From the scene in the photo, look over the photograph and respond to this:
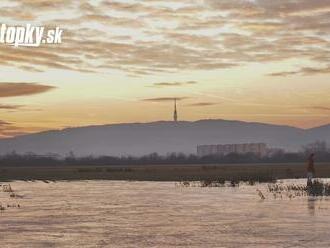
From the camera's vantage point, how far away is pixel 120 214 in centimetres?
2888

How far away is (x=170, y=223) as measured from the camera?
82.0ft

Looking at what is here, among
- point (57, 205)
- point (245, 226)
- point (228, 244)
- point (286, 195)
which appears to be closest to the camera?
point (228, 244)

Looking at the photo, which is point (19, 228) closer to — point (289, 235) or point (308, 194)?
point (289, 235)

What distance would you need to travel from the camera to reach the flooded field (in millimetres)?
19984

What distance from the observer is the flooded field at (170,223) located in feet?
65.6

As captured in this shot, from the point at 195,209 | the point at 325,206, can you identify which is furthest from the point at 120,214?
the point at 325,206

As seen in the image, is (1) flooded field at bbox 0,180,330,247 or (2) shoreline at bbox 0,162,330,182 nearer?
(1) flooded field at bbox 0,180,330,247

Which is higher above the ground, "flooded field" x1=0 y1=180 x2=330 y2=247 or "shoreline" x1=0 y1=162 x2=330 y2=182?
"shoreline" x1=0 y1=162 x2=330 y2=182

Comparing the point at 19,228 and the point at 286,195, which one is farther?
the point at 286,195

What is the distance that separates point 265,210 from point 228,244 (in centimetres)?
1091

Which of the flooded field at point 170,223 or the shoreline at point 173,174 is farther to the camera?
the shoreline at point 173,174

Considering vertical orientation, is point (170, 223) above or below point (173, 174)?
below

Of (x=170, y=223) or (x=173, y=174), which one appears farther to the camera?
(x=173, y=174)

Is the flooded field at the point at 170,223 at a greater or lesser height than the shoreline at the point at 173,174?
lesser
